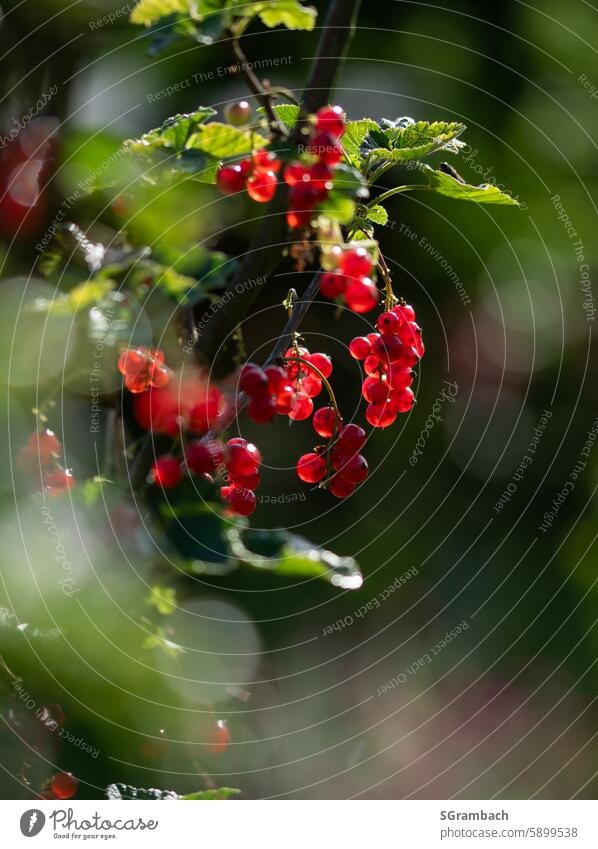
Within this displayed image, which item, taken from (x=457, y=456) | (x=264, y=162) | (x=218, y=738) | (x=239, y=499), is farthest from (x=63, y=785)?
(x=457, y=456)

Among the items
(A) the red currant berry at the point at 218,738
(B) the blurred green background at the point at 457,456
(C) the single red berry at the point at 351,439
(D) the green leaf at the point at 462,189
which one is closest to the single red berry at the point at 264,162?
(D) the green leaf at the point at 462,189

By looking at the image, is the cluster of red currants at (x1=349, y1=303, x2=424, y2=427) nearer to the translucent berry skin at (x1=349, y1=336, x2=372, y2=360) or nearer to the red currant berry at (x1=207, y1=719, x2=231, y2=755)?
the translucent berry skin at (x1=349, y1=336, x2=372, y2=360)

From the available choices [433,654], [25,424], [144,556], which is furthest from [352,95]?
[144,556]

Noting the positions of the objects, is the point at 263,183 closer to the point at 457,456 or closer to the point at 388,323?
the point at 388,323

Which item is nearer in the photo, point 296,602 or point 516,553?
point 296,602

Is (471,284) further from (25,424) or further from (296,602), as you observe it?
(25,424)

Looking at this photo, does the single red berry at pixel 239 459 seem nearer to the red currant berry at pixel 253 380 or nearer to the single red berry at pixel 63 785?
the red currant berry at pixel 253 380
